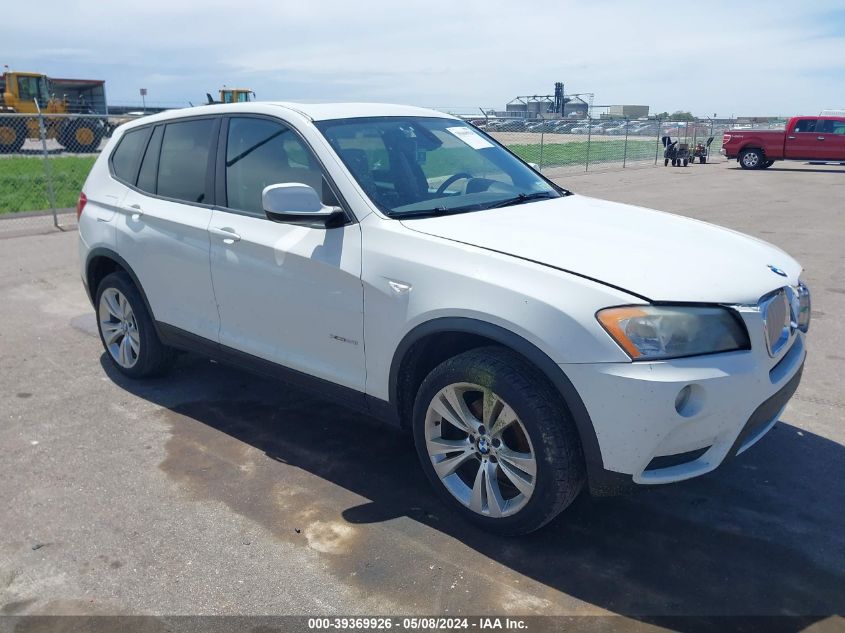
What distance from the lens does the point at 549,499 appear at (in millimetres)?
3051

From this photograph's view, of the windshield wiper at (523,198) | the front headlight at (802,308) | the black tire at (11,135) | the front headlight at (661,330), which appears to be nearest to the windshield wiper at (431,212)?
the windshield wiper at (523,198)

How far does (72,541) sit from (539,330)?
89.0 inches

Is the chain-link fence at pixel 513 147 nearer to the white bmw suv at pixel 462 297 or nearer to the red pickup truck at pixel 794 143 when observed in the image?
the red pickup truck at pixel 794 143

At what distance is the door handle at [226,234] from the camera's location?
13.4 ft

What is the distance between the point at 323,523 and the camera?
348cm

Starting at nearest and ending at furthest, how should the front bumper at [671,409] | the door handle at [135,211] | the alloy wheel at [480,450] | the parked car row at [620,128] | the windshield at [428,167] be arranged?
the front bumper at [671,409] < the alloy wheel at [480,450] < the windshield at [428,167] < the door handle at [135,211] < the parked car row at [620,128]

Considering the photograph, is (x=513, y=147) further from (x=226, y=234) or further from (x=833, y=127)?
(x=226, y=234)

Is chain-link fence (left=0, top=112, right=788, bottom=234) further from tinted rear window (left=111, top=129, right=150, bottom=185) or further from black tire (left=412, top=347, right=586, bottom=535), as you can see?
black tire (left=412, top=347, right=586, bottom=535)

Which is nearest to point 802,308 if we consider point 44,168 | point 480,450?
point 480,450

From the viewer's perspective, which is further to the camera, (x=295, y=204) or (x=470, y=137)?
(x=470, y=137)

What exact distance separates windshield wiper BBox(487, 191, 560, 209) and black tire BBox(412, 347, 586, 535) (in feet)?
3.58

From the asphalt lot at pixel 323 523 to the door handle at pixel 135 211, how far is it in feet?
3.89

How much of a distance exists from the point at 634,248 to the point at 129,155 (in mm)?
3535

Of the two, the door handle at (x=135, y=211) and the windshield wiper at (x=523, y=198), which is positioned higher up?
the windshield wiper at (x=523, y=198)
